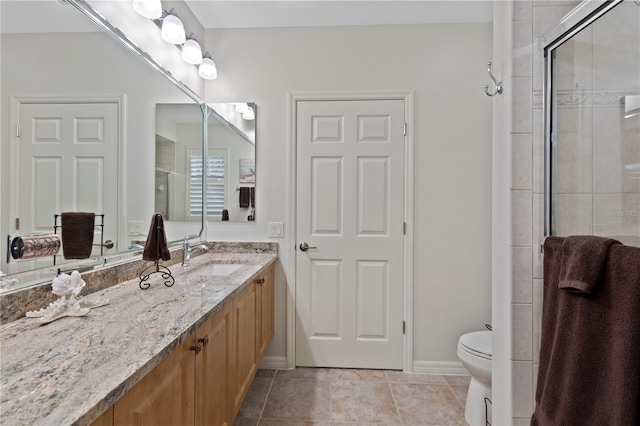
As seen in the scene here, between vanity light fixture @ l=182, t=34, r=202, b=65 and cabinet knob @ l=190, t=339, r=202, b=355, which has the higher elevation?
vanity light fixture @ l=182, t=34, r=202, b=65

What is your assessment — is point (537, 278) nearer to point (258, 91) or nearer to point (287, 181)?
point (287, 181)

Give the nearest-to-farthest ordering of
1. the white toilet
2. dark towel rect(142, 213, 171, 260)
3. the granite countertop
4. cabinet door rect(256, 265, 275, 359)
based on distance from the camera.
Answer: the granite countertop → dark towel rect(142, 213, 171, 260) → the white toilet → cabinet door rect(256, 265, 275, 359)

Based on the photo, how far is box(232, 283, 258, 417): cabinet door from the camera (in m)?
1.45

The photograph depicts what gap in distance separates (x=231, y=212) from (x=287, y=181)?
0.51m

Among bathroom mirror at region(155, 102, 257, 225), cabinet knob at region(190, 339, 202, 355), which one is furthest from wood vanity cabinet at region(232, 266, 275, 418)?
bathroom mirror at region(155, 102, 257, 225)

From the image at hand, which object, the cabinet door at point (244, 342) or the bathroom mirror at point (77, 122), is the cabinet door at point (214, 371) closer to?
the cabinet door at point (244, 342)

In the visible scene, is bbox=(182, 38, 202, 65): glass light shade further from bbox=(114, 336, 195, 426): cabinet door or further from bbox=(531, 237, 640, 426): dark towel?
bbox=(531, 237, 640, 426): dark towel

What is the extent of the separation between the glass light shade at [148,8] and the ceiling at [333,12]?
2.05 ft

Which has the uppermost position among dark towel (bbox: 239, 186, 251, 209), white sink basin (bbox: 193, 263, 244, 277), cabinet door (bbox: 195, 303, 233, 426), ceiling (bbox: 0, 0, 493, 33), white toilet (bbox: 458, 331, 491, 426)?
ceiling (bbox: 0, 0, 493, 33)

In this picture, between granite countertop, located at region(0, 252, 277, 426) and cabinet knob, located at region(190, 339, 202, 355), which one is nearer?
granite countertop, located at region(0, 252, 277, 426)

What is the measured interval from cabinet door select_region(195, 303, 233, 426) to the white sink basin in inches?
22.1

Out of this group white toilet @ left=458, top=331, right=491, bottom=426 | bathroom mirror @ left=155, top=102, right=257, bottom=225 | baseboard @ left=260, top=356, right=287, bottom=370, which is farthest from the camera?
baseboard @ left=260, top=356, right=287, bottom=370

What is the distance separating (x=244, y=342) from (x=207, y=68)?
6.19 ft

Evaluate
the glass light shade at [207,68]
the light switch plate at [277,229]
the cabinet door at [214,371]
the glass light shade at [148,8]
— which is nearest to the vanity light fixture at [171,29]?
the glass light shade at [148,8]
